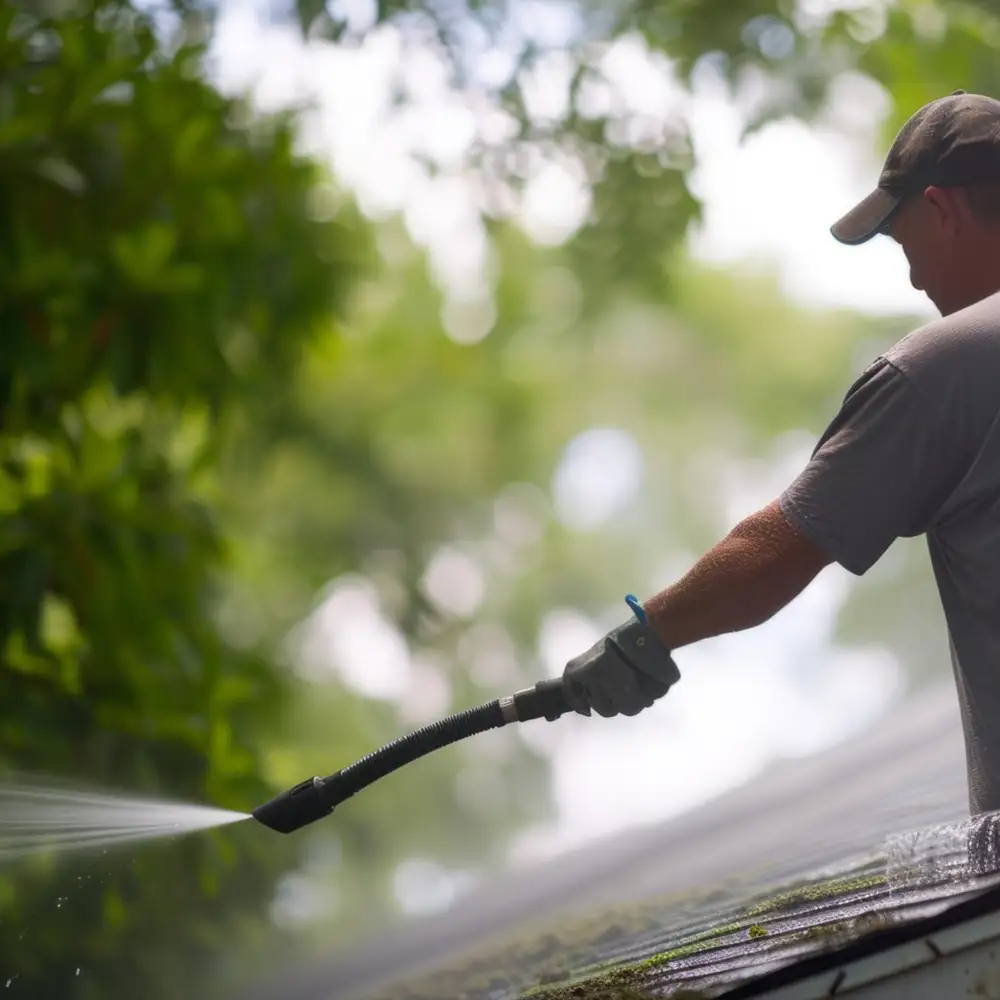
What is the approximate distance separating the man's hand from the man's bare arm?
3cm

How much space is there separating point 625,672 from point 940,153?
103cm

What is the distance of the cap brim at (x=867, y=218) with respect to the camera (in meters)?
2.27

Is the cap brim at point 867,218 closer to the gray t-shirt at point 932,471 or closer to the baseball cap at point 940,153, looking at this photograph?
the baseball cap at point 940,153

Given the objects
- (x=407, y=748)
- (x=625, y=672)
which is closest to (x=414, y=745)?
(x=407, y=748)

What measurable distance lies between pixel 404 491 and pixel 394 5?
477 inches

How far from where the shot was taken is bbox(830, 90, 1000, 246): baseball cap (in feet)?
7.03

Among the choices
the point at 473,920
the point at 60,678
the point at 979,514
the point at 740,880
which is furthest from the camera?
the point at 473,920

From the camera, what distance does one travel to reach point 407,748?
→ 2330mm

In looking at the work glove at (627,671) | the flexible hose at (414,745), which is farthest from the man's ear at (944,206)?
the flexible hose at (414,745)

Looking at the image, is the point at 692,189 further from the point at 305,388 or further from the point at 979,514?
the point at 305,388

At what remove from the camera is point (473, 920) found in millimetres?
6309

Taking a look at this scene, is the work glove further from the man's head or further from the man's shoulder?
the man's head

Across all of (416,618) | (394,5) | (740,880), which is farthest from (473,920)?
(416,618)

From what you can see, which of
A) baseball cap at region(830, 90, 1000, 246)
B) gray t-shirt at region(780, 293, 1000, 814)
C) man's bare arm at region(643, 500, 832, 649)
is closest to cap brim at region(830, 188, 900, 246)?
baseball cap at region(830, 90, 1000, 246)
